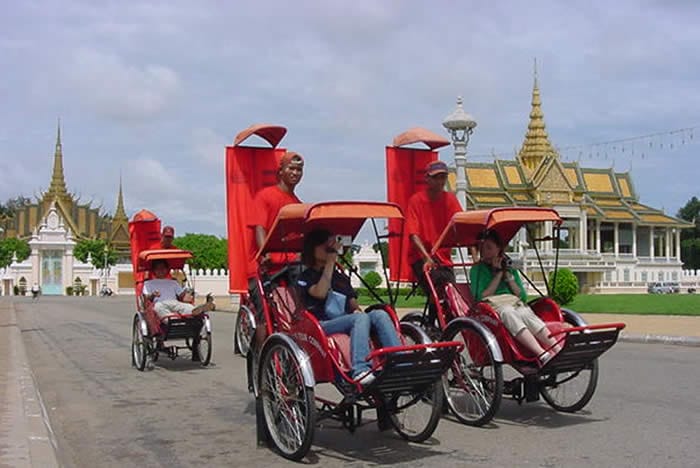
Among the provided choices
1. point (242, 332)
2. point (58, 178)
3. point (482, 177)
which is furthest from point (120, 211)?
point (242, 332)

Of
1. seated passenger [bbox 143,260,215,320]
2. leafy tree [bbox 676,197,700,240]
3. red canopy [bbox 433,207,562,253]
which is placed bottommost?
seated passenger [bbox 143,260,215,320]

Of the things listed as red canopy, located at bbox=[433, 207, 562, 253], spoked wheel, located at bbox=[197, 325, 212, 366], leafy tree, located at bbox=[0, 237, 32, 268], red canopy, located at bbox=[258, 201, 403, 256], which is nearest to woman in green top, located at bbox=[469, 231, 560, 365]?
red canopy, located at bbox=[433, 207, 562, 253]

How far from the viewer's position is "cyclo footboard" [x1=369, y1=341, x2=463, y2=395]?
17.9 feet

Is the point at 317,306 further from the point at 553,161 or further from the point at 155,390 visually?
the point at 553,161

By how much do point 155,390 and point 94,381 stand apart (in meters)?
1.35

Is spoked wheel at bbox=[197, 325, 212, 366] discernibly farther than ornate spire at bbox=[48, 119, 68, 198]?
No

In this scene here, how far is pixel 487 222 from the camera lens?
730 centimetres

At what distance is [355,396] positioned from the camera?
572cm

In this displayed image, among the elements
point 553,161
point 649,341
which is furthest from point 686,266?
point 649,341

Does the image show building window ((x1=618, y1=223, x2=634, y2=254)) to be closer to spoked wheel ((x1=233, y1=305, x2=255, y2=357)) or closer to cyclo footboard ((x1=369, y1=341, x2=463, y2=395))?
spoked wheel ((x1=233, y1=305, x2=255, y2=357))

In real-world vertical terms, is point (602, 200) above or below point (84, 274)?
above

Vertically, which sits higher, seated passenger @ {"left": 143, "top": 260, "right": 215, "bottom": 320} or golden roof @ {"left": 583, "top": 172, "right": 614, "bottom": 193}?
golden roof @ {"left": 583, "top": 172, "right": 614, "bottom": 193}

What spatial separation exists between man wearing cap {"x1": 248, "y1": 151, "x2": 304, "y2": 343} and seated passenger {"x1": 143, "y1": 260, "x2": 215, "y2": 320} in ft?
13.4

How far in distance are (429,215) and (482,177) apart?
6165cm
